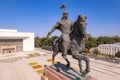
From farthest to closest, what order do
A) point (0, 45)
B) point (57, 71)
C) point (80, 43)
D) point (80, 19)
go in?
1. point (0, 45)
2. point (57, 71)
3. point (80, 43)
4. point (80, 19)

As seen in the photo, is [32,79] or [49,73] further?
[32,79]

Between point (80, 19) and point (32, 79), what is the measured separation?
816 cm

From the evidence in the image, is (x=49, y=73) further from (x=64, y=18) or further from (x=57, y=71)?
(x=64, y=18)

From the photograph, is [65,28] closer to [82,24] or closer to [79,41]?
[79,41]

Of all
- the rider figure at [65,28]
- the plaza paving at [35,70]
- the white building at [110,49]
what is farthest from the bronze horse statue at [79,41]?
the white building at [110,49]

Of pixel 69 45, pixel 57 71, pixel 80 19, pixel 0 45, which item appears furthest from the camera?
pixel 0 45

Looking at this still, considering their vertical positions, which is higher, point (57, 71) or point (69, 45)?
Result: point (69, 45)

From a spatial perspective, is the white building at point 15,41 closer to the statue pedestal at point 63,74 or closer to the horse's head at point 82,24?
the statue pedestal at point 63,74

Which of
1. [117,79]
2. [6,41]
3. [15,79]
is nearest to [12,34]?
[6,41]

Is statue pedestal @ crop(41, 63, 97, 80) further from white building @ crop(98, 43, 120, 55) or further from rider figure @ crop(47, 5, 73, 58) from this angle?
white building @ crop(98, 43, 120, 55)

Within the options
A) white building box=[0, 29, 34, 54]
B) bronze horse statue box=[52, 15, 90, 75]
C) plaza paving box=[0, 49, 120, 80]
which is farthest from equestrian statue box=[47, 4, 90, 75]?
white building box=[0, 29, 34, 54]

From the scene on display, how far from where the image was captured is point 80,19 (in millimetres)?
5766

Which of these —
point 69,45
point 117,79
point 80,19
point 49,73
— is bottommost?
point 117,79

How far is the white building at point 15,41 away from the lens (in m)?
29.6
